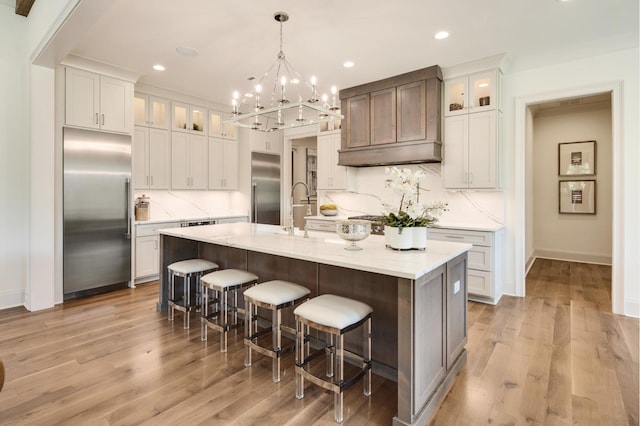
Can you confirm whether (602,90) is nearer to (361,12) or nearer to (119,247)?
(361,12)

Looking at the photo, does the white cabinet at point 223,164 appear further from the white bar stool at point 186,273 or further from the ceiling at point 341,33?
the white bar stool at point 186,273

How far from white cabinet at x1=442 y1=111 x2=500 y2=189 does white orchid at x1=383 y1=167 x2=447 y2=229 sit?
2.21 metres

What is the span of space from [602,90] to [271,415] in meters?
4.60

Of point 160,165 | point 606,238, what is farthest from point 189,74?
point 606,238

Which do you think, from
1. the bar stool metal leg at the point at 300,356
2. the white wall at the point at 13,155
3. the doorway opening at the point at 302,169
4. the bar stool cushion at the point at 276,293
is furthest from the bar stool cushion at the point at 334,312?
the doorway opening at the point at 302,169

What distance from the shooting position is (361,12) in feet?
9.74

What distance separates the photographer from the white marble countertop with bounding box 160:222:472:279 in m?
1.88

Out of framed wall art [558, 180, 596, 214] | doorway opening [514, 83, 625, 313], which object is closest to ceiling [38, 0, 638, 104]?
doorway opening [514, 83, 625, 313]

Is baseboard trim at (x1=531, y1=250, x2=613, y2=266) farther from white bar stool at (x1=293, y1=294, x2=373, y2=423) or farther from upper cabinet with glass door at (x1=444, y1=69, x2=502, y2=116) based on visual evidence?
white bar stool at (x1=293, y1=294, x2=373, y2=423)

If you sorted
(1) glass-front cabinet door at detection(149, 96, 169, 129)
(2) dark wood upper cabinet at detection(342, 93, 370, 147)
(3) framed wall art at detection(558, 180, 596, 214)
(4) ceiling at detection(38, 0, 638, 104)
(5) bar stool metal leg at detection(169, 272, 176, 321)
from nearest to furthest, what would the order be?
1. (4) ceiling at detection(38, 0, 638, 104)
2. (5) bar stool metal leg at detection(169, 272, 176, 321)
3. (2) dark wood upper cabinet at detection(342, 93, 370, 147)
4. (1) glass-front cabinet door at detection(149, 96, 169, 129)
5. (3) framed wall art at detection(558, 180, 596, 214)

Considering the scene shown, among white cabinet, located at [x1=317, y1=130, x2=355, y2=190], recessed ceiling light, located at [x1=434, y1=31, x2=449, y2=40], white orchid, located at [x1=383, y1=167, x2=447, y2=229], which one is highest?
recessed ceiling light, located at [x1=434, y1=31, x2=449, y2=40]

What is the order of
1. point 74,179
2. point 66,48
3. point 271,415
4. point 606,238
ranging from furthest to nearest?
point 606,238 < point 74,179 < point 66,48 < point 271,415

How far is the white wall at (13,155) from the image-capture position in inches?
144

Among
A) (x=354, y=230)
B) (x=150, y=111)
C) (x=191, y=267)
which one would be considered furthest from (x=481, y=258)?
(x=150, y=111)
